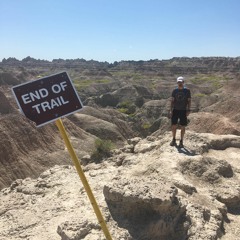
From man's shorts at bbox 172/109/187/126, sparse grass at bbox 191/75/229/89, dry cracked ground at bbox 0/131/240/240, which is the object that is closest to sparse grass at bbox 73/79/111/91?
sparse grass at bbox 191/75/229/89

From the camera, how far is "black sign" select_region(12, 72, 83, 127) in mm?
3984

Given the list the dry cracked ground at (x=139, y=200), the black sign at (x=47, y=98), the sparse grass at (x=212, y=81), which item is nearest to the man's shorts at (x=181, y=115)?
the dry cracked ground at (x=139, y=200)

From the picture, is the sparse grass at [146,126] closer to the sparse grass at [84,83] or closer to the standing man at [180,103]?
the standing man at [180,103]

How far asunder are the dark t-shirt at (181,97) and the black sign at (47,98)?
5282 millimetres

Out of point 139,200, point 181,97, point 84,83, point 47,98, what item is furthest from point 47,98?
point 84,83

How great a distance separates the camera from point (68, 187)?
796cm

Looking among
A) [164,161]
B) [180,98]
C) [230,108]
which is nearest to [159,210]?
[164,161]

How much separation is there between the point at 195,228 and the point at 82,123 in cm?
2964

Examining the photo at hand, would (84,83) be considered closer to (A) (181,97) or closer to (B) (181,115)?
(B) (181,115)

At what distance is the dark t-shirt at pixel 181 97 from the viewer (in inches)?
356

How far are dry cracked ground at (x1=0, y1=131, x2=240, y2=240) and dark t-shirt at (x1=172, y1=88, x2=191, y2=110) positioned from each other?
1131mm

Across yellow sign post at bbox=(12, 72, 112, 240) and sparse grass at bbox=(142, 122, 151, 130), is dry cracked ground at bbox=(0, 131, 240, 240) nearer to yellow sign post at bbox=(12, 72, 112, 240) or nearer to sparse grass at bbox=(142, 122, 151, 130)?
yellow sign post at bbox=(12, 72, 112, 240)

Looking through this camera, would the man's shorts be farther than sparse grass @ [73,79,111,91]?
No

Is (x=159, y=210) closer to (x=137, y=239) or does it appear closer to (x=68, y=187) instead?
(x=137, y=239)
